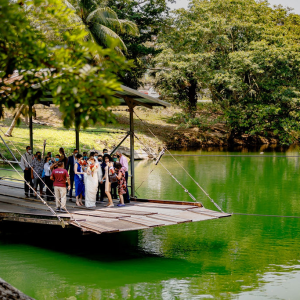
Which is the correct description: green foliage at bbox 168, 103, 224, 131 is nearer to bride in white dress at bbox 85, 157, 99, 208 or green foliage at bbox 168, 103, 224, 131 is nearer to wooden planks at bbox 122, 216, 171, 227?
bride in white dress at bbox 85, 157, 99, 208

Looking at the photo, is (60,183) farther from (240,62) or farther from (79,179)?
(240,62)

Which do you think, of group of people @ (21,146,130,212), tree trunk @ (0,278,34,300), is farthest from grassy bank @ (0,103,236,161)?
tree trunk @ (0,278,34,300)

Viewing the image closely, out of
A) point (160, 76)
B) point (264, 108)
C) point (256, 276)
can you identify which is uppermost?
point (160, 76)

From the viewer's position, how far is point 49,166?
1322 centimetres

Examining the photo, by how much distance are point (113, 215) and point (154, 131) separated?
29.6 meters

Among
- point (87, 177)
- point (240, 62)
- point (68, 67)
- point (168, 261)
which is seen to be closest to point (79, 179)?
point (87, 177)

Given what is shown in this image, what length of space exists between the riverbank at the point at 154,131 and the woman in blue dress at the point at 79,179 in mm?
17407

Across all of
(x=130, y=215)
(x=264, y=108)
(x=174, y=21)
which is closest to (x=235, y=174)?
(x=264, y=108)

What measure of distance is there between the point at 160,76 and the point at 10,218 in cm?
3064

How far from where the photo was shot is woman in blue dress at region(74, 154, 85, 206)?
1256cm

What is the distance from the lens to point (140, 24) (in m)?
43.1

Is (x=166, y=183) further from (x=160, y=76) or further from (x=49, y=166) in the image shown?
(x=160, y=76)

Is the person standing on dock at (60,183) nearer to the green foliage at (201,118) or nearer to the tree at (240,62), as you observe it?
the tree at (240,62)

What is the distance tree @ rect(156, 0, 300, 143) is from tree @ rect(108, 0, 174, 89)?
7.19 ft
